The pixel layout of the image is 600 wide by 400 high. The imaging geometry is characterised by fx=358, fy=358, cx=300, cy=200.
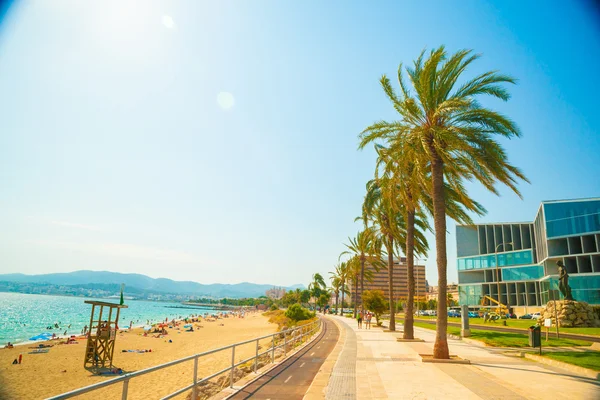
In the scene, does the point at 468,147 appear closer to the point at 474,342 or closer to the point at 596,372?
the point at 596,372

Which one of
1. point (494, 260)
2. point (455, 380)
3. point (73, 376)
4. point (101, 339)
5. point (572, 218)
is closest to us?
point (455, 380)

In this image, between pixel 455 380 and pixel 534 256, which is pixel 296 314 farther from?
pixel 455 380

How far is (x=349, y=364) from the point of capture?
43.9ft

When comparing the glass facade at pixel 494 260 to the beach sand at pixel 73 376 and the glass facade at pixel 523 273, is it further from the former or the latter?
the beach sand at pixel 73 376

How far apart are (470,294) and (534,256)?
18317 millimetres

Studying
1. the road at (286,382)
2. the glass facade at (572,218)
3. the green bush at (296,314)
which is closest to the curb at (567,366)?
the road at (286,382)

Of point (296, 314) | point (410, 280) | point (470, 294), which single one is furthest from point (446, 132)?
point (470, 294)

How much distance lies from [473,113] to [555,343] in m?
14.8

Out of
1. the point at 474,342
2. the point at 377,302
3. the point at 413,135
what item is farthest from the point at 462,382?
the point at 377,302

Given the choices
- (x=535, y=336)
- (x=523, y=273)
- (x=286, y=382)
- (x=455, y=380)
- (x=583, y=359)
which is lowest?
(x=286, y=382)

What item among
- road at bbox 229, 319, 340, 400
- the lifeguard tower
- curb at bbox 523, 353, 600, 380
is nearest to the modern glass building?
curb at bbox 523, 353, 600, 380

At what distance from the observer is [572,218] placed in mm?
55375

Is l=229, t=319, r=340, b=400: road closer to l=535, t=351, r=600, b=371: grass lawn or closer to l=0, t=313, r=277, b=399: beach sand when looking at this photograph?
l=0, t=313, r=277, b=399: beach sand

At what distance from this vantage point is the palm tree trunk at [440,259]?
14633 millimetres
